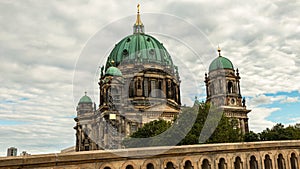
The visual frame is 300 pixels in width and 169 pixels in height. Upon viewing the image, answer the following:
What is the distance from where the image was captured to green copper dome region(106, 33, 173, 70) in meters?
57.7

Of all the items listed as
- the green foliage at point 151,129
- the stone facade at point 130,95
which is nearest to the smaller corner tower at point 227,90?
the stone facade at point 130,95

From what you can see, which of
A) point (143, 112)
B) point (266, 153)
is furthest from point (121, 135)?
point (266, 153)

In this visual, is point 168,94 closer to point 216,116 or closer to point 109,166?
A: point 216,116

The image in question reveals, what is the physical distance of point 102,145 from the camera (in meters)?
39.4

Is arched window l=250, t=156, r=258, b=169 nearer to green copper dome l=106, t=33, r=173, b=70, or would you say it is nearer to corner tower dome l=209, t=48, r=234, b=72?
corner tower dome l=209, t=48, r=234, b=72

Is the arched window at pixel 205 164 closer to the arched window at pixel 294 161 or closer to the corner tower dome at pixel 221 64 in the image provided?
the arched window at pixel 294 161

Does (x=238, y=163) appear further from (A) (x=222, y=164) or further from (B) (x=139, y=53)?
(B) (x=139, y=53)

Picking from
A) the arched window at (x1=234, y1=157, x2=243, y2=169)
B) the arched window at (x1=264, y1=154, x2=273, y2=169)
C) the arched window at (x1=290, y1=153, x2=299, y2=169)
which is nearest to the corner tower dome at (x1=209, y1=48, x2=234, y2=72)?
the arched window at (x1=290, y1=153, x2=299, y2=169)

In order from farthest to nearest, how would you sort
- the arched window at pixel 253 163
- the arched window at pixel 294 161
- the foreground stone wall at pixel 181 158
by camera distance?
the arched window at pixel 294 161, the arched window at pixel 253 163, the foreground stone wall at pixel 181 158

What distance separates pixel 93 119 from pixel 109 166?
3776 cm

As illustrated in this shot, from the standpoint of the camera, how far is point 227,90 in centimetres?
5444

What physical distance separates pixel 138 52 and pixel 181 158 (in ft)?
155

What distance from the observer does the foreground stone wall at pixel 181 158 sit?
10.1 meters

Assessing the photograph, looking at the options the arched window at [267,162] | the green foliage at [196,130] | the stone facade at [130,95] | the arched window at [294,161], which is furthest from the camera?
the stone facade at [130,95]
